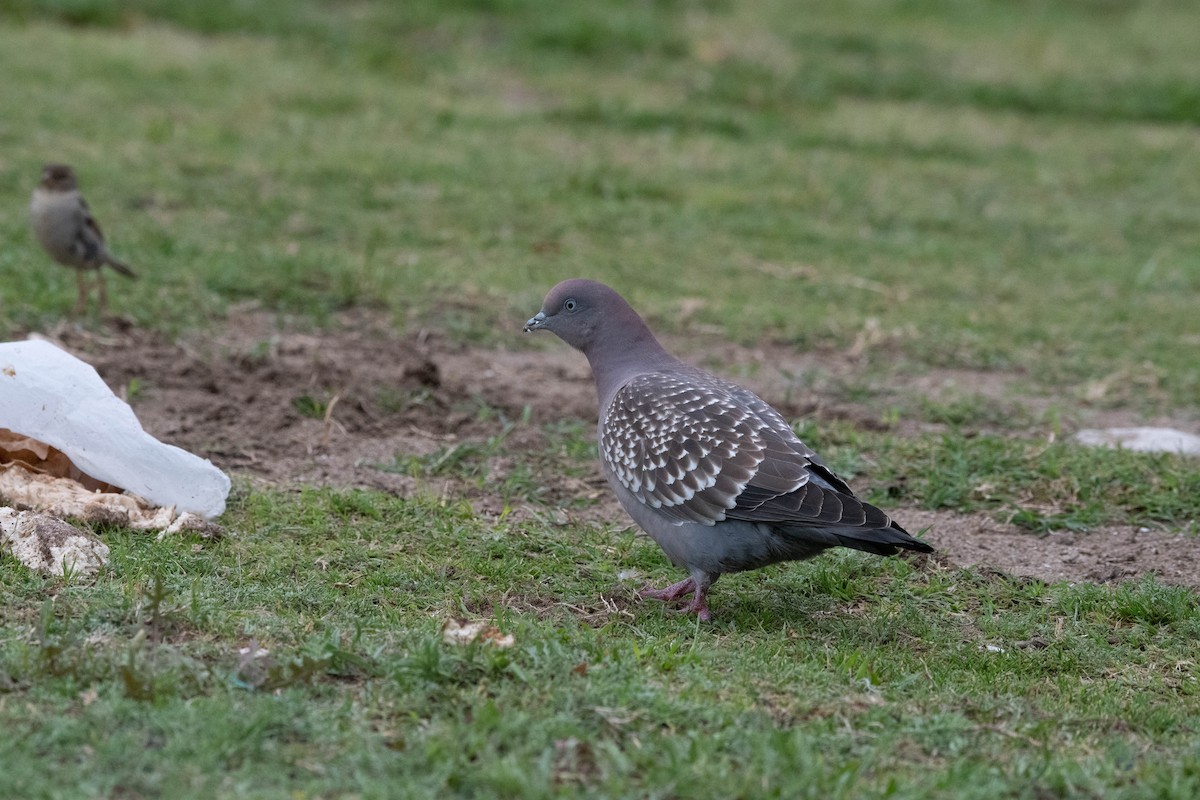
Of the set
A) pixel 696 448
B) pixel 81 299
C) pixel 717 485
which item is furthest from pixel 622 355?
pixel 81 299

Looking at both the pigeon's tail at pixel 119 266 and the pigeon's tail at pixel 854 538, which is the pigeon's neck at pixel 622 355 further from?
the pigeon's tail at pixel 119 266

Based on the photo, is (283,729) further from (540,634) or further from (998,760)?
(998,760)

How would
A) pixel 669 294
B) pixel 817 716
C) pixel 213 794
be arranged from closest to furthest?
pixel 213 794, pixel 817 716, pixel 669 294

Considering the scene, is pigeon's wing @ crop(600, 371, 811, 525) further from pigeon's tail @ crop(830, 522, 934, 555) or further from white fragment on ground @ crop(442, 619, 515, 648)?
white fragment on ground @ crop(442, 619, 515, 648)

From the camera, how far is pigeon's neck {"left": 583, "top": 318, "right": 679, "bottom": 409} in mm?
4922

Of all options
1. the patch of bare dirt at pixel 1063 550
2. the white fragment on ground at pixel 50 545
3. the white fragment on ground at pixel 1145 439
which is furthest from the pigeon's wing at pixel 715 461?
the white fragment on ground at pixel 1145 439

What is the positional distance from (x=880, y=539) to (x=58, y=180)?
4.67 metres

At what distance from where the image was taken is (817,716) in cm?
350

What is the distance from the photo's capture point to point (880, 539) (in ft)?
13.2

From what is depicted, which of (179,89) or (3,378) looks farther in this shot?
(179,89)

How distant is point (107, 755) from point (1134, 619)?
3002mm

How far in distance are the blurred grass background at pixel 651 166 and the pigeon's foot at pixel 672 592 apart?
2745mm

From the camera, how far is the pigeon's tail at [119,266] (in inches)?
268

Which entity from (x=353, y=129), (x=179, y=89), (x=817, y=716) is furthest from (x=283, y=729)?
(x=179, y=89)
